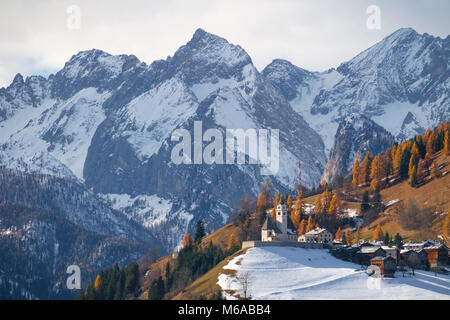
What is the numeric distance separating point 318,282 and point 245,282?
1487 centimetres

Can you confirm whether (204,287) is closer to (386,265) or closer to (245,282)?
(245,282)

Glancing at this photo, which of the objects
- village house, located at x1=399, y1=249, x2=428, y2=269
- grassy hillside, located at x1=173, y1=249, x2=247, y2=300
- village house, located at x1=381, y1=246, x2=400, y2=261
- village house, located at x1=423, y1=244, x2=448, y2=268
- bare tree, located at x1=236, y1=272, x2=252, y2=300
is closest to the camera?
bare tree, located at x1=236, y1=272, x2=252, y2=300

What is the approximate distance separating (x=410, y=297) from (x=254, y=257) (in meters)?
40.2

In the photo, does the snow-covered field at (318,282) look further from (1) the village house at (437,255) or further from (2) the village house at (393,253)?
(2) the village house at (393,253)

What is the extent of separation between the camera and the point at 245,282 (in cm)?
18025

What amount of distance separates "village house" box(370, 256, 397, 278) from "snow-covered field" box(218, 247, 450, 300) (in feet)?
5.22

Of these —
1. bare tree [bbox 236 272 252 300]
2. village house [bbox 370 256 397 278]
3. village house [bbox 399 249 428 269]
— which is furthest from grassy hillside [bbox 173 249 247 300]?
village house [bbox 399 249 428 269]

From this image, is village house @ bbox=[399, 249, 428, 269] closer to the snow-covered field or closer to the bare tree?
the snow-covered field

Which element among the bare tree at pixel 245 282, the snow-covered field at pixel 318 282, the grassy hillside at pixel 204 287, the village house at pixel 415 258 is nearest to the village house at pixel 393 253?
the village house at pixel 415 258

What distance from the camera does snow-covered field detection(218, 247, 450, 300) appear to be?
568 feet
